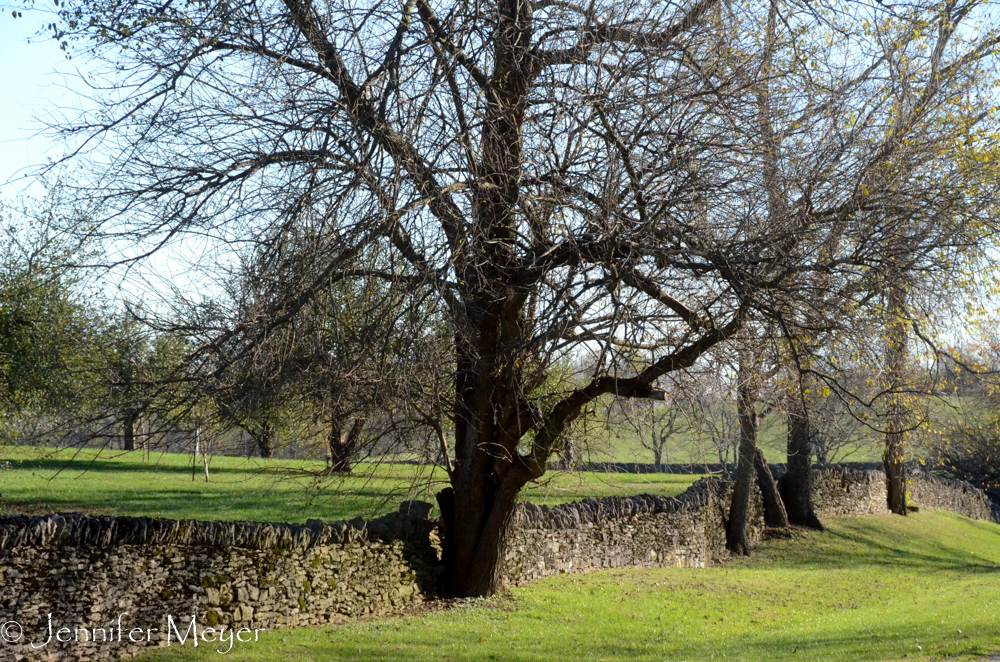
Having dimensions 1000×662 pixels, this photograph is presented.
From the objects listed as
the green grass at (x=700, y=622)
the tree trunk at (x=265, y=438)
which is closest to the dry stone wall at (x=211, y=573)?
the green grass at (x=700, y=622)

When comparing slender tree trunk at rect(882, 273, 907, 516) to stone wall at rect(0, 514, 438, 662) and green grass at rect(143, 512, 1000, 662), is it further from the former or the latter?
stone wall at rect(0, 514, 438, 662)

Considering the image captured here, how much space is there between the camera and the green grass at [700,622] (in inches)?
330

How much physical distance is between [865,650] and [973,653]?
3.74 feet

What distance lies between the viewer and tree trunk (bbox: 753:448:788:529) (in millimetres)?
19859

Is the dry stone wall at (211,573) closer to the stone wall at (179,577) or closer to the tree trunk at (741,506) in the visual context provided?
the stone wall at (179,577)

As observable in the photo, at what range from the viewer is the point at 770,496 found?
20094 millimetres

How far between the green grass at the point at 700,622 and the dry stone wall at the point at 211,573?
35 cm

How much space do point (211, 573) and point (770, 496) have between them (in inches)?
618

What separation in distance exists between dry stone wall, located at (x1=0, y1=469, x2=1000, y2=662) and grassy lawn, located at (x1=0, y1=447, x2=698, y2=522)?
68 cm

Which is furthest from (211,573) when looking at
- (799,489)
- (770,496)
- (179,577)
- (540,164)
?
(799,489)

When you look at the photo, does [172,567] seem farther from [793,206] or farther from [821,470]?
[821,470]

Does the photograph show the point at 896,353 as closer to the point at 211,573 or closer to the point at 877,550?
the point at 211,573

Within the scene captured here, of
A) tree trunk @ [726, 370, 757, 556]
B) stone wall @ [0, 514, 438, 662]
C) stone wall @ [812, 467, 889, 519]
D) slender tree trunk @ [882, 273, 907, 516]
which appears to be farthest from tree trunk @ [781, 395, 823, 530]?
stone wall @ [0, 514, 438, 662]

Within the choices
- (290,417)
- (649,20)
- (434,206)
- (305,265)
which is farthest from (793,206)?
(290,417)
